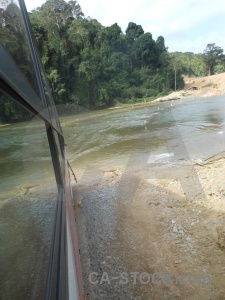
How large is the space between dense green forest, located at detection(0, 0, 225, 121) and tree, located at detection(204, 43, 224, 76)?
0.20m

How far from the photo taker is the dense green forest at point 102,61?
1228 inches

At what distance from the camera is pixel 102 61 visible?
39969 millimetres

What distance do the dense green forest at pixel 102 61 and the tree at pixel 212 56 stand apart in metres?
0.20

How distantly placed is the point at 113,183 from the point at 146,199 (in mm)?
1399

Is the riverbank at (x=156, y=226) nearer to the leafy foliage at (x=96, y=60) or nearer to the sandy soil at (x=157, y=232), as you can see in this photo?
the sandy soil at (x=157, y=232)

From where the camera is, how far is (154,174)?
18.3 feet

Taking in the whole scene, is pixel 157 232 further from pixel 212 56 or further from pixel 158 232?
pixel 212 56

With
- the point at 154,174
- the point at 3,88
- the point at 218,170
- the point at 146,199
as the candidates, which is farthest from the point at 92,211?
the point at 3,88

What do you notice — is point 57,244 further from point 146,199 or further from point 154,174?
point 154,174

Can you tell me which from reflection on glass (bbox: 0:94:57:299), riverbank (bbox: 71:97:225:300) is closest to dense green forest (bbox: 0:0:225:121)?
riverbank (bbox: 71:97:225:300)

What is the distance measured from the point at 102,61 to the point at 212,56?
25313mm

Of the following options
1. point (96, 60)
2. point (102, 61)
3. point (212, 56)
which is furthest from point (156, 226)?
point (212, 56)

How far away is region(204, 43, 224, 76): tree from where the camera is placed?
48.1 m

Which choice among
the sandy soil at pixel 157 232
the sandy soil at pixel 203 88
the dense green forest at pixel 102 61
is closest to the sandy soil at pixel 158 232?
the sandy soil at pixel 157 232
